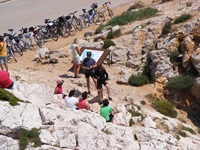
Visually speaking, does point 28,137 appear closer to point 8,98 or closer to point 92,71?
point 8,98

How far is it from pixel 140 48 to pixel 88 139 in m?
10.1

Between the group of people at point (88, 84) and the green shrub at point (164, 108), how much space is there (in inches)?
73.7

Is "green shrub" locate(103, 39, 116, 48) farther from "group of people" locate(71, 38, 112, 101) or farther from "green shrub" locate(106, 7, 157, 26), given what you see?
"green shrub" locate(106, 7, 157, 26)

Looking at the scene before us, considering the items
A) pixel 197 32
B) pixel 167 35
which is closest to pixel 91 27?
pixel 167 35

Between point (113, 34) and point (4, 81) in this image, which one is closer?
point (4, 81)

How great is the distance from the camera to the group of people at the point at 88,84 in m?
12.7

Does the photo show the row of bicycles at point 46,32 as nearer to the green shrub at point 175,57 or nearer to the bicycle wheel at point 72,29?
the bicycle wheel at point 72,29

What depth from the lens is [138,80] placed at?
17406 mm

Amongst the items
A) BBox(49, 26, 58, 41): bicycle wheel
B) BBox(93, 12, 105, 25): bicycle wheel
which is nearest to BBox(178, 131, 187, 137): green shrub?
BBox(49, 26, 58, 41): bicycle wheel

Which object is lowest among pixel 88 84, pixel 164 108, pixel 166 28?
pixel 164 108

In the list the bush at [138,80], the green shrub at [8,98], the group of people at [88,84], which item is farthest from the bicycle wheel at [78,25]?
the green shrub at [8,98]

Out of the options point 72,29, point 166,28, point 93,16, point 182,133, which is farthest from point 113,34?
point 182,133

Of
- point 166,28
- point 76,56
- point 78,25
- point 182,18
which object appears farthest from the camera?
point 78,25

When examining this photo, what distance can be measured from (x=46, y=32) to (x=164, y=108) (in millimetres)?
11471
